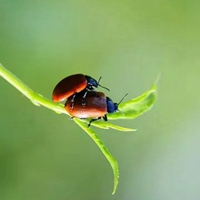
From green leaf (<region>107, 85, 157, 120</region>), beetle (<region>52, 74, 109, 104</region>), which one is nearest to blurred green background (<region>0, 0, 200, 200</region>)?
beetle (<region>52, 74, 109, 104</region>)

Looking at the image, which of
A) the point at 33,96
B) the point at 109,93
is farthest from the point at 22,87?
the point at 109,93

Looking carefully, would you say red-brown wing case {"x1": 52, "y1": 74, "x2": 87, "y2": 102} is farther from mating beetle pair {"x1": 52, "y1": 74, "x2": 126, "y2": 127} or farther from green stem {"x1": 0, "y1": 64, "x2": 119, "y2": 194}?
green stem {"x1": 0, "y1": 64, "x2": 119, "y2": 194}

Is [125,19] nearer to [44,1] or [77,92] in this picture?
[44,1]

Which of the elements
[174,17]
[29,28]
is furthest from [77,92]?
[174,17]

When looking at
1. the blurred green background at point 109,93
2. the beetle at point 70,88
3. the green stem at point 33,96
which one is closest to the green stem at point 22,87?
the green stem at point 33,96

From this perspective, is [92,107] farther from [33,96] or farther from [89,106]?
[33,96]

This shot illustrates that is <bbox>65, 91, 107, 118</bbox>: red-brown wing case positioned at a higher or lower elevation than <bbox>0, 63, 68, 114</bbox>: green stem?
lower

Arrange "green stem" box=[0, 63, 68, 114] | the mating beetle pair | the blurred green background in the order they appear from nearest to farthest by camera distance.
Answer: "green stem" box=[0, 63, 68, 114] → the mating beetle pair → the blurred green background
